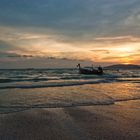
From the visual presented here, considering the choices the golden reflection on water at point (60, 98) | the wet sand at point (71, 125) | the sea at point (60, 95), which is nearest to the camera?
the wet sand at point (71, 125)

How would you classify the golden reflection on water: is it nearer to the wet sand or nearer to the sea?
the sea

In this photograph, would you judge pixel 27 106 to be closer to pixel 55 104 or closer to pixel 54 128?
pixel 55 104

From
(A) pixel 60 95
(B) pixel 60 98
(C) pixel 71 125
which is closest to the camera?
(C) pixel 71 125

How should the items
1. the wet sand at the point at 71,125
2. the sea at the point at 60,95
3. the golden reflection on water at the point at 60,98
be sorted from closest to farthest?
the wet sand at the point at 71,125
the sea at the point at 60,95
the golden reflection on water at the point at 60,98

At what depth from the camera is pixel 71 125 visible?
25.2 feet

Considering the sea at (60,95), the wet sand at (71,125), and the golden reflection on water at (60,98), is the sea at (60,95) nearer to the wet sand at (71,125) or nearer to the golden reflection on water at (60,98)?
the golden reflection on water at (60,98)

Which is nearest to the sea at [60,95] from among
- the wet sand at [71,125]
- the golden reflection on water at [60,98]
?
the golden reflection on water at [60,98]

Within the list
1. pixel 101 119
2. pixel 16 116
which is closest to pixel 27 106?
pixel 16 116

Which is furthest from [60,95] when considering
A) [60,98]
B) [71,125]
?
[71,125]

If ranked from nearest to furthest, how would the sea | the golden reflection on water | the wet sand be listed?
the wet sand < the sea < the golden reflection on water

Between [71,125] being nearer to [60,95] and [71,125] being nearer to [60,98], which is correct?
[60,98]

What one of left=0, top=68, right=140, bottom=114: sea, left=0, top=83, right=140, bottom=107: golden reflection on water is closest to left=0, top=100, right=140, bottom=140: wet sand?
left=0, top=68, right=140, bottom=114: sea

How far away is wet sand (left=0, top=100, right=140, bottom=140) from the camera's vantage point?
6492mm

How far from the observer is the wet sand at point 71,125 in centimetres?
649
